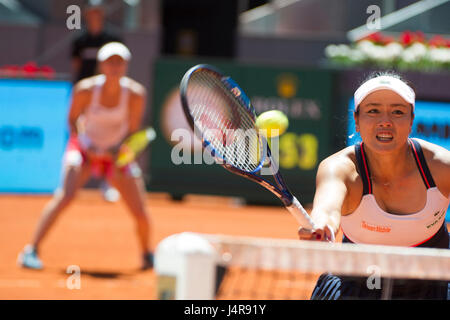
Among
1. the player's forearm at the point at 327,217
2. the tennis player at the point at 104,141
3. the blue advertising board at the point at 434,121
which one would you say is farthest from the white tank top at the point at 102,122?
the player's forearm at the point at 327,217

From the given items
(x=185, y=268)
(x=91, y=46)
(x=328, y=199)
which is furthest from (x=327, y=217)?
(x=91, y=46)

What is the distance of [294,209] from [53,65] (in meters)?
10.5

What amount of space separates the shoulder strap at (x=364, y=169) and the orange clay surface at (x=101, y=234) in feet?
7.76

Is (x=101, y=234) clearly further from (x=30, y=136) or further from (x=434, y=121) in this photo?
(x=434, y=121)

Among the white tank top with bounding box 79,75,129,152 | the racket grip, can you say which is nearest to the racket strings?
the racket grip

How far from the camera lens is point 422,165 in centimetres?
255

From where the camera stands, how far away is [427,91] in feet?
30.8

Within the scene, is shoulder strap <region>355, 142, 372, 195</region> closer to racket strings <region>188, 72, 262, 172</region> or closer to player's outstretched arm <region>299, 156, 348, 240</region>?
player's outstretched arm <region>299, 156, 348, 240</region>

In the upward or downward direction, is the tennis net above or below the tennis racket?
below

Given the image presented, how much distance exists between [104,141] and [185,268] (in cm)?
429

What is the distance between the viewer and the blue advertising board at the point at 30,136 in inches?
375

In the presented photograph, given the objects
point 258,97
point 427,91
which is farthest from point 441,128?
Answer: point 258,97

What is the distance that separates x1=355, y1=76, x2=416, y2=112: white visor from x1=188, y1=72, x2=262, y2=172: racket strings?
18.1 inches

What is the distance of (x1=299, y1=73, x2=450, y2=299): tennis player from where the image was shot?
96.3 inches
